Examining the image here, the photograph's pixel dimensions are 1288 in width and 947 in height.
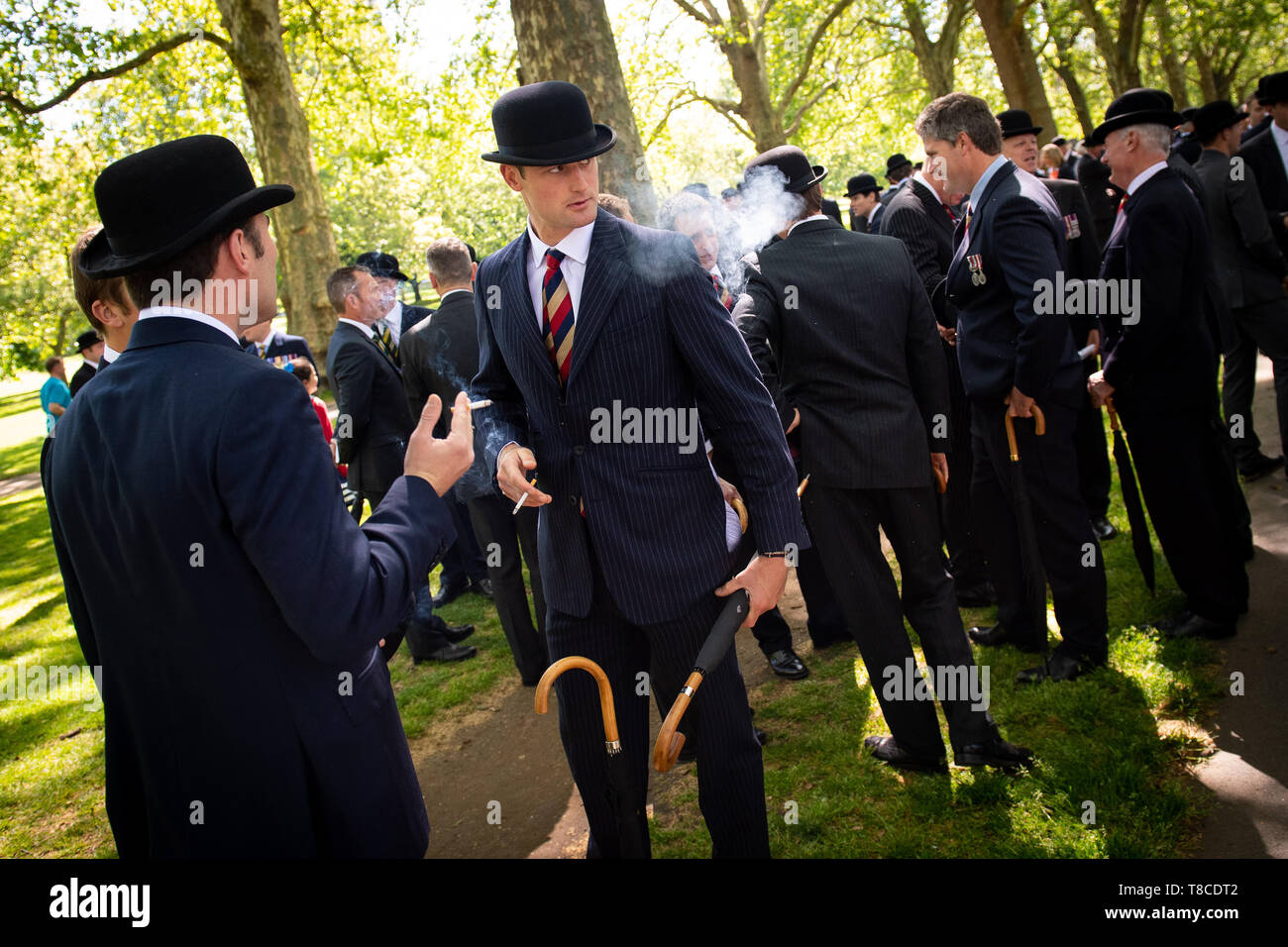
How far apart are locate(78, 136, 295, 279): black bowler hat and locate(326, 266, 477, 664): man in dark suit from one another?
13.8ft

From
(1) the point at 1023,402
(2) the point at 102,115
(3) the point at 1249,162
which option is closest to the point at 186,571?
(1) the point at 1023,402

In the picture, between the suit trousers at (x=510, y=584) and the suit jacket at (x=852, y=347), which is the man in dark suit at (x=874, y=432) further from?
the suit trousers at (x=510, y=584)

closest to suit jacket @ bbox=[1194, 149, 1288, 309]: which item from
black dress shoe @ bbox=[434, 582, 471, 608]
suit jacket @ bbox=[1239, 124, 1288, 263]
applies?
suit jacket @ bbox=[1239, 124, 1288, 263]

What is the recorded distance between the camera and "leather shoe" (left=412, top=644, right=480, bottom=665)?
663 cm

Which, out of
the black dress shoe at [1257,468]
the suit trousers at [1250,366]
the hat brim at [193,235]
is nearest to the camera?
the hat brim at [193,235]

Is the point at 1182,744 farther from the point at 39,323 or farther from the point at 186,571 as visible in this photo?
the point at 39,323

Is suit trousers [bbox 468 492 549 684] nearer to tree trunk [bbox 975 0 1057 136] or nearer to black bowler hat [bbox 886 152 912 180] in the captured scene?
black bowler hat [bbox 886 152 912 180]

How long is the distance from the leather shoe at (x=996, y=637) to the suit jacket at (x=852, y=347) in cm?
155

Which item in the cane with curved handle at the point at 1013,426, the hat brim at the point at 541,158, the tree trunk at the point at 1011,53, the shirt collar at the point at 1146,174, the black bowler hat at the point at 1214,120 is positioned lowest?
the cane with curved handle at the point at 1013,426

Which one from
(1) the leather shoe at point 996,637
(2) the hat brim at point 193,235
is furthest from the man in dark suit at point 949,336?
(2) the hat brim at point 193,235

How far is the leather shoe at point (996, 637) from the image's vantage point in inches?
197

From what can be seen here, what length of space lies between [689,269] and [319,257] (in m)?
14.5

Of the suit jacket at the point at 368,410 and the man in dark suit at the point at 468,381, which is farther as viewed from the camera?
the suit jacket at the point at 368,410

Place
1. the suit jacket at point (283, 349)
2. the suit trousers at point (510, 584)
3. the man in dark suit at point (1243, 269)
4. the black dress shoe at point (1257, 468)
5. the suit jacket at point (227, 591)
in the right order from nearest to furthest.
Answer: the suit jacket at point (227, 591) < the suit trousers at point (510, 584) < the man in dark suit at point (1243, 269) < the black dress shoe at point (1257, 468) < the suit jacket at point (283, 349)
